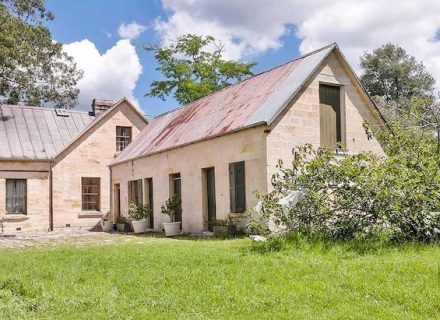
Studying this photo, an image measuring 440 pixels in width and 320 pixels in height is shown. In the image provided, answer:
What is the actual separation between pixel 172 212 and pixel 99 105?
12529 mm

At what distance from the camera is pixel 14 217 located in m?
22.8

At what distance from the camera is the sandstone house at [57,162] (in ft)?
75.9

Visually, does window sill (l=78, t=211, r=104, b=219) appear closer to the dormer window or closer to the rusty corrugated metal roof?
the dormer window

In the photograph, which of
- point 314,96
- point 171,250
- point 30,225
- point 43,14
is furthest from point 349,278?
point 43,14

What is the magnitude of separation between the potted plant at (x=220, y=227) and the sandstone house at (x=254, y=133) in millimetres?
361

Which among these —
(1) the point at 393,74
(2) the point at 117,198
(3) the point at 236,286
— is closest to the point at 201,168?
(2) the point at 117,198

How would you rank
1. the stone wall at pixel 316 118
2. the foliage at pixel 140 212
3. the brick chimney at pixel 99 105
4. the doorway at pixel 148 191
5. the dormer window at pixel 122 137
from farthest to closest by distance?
the brick chimney at pixel 99 105 → the dormer window at pixel 122 137 → the doorway at pixel 148 191 → the foliage at pixel 140 212 → the stone wall at pixel 316 118

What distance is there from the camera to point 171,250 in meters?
10.1

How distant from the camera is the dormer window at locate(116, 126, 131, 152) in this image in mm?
26156

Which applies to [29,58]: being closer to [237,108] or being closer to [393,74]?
[237,108]

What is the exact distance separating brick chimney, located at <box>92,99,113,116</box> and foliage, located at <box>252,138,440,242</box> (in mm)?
19368

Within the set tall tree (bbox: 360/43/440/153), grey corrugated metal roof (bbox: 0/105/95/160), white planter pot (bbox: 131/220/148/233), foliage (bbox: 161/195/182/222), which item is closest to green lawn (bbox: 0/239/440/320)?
foliage (bbox: 161/195/182/222)

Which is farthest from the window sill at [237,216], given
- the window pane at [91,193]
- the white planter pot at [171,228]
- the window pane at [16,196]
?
the window pane at [16,196]

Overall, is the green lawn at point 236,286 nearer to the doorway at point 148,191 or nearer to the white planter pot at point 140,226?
the white planter pot at point 140,226
